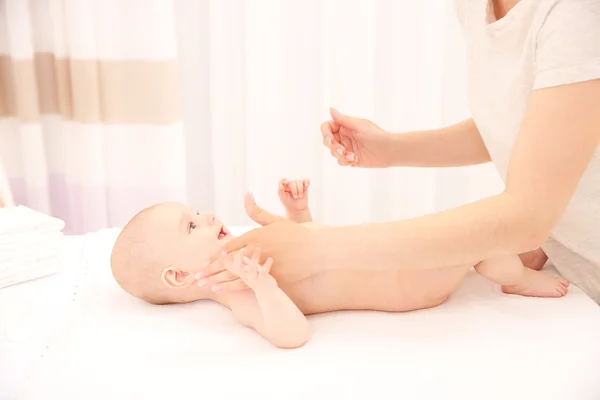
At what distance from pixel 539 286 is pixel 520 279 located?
1.8 inches

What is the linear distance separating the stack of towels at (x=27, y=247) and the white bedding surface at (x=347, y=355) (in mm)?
156

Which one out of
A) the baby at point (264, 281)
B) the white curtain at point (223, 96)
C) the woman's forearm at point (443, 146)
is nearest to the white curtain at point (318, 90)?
the white curtain at point (223, 96)

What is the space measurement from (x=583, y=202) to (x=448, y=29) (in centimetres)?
123

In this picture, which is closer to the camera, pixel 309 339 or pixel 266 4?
pixel 309 339

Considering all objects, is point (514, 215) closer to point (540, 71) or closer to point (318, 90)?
point (540, 71)

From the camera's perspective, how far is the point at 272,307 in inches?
45.2

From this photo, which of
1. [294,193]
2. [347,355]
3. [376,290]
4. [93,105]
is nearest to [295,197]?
[294,193]

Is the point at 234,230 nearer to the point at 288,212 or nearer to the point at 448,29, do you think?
the point at 288,212

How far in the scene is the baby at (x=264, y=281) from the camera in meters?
1.15

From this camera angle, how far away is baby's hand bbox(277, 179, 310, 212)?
5.00 feet

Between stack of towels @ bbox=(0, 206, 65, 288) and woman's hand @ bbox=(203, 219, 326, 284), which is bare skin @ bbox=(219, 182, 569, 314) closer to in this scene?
woman's hand @ bbox=(203, 219, 326, 284)

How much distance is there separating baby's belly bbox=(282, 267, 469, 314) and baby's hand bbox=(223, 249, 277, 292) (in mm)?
117

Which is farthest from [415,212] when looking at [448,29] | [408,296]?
[408,296]

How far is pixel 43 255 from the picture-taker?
1.42 meters
